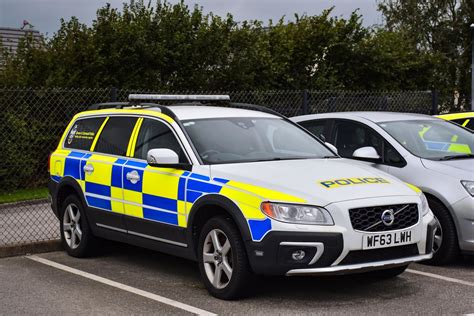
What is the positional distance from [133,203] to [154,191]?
0.40m

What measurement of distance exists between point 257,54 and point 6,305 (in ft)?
32.3

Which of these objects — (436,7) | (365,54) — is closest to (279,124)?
(365,54)

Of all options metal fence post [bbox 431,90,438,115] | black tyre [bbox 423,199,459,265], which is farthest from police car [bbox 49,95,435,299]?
metal fence post [bbox 431,90,438,115]

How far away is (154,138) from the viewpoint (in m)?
7.48

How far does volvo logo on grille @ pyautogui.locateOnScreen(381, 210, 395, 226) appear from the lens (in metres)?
6.16

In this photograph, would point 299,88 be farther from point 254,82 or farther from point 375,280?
point 375,280

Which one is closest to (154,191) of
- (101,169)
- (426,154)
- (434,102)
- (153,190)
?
(153,190)

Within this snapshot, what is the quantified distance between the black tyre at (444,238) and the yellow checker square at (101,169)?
318 centimetres

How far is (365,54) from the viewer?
17469 mm

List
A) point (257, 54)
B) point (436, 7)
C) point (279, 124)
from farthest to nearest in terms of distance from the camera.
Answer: point (436, 7) → point (257, 54) → point (279, 124)

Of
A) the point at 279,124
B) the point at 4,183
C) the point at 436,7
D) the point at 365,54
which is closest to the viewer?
the point at 279,124

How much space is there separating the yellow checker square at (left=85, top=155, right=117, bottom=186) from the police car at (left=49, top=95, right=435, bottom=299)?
0.04 feet

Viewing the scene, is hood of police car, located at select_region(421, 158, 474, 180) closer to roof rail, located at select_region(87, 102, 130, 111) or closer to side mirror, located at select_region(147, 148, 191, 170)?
side mirror, located at select_region(147, 148, 191, 170)

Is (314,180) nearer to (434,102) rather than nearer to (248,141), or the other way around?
(248,141)
